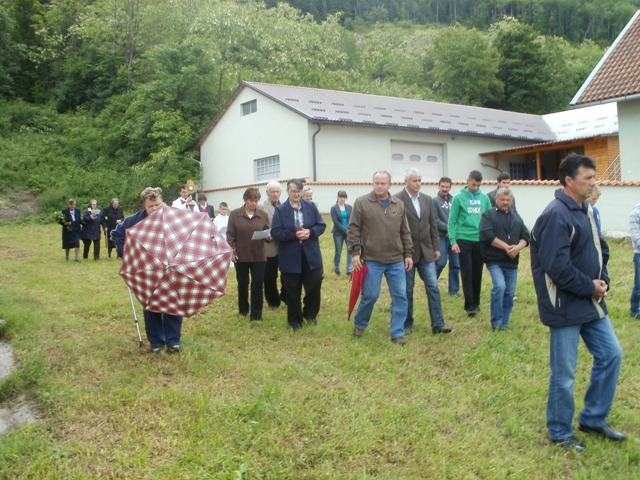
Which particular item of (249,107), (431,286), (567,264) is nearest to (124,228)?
(431,286)

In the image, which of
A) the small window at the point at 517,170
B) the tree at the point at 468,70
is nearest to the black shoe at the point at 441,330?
the small window at the point at 517,170

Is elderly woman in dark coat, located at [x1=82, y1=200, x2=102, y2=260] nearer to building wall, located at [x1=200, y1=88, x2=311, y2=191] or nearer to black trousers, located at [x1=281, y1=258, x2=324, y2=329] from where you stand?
black trousers, located at [x1=281, y1=258, x2=324, y2=329]

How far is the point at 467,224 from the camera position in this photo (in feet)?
27.2

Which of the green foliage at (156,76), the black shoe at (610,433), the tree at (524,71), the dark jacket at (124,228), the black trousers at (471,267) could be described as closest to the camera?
the black shoe at (610,433)

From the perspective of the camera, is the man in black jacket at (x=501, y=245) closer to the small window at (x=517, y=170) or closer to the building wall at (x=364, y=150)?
the building wall at (x=364, y=150)

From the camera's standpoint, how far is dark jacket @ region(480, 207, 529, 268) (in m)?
7.59

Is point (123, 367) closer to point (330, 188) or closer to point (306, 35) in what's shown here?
point (330, 188)

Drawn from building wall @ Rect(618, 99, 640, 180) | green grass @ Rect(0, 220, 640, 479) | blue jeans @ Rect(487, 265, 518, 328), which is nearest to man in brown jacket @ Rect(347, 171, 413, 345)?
green grass @ Rect(0, 220, 640, 479)

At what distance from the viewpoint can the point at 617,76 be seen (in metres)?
16.5

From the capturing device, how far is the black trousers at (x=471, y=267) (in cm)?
831

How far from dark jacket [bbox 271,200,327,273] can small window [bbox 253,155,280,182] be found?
17.6 metres

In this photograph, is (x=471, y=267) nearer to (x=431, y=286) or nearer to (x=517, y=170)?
(x=431, y=286)

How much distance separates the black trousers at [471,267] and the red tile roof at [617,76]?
9971 mm

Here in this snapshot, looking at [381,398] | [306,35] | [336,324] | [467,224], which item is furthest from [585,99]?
[306,35]
